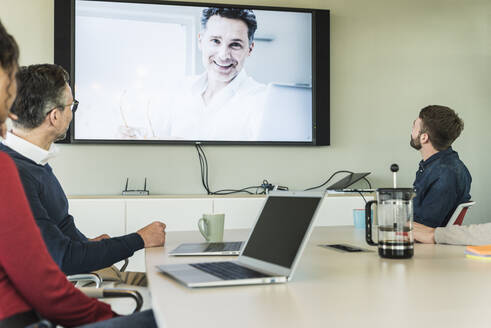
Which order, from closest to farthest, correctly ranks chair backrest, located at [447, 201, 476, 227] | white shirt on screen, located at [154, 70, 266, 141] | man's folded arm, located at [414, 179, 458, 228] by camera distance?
chair backrest, located at [447, 201, 476, 227], man's folded arm, located at [414, 179, 458, 228], white shirt on screen, located at [154, 70, 266, 141]

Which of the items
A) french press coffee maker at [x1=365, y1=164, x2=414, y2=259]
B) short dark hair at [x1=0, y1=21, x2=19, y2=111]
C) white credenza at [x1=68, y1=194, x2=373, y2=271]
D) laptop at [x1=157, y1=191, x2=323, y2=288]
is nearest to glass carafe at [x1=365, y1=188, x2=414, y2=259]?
french press coffee maker at [x1=365, y1=164, x2=414, y2=259]

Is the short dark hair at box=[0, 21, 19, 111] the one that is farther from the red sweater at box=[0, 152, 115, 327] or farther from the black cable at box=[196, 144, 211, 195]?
the black cable at box=[196, 144, 211, 195]

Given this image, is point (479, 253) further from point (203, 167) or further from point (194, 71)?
point (194, 71)

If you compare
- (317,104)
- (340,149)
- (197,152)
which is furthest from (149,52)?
(340,149)

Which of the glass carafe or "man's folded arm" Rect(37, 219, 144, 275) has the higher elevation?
the glass carafe

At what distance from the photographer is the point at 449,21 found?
436 cm

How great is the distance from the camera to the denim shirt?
8.13 ft

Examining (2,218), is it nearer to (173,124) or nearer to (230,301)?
(230,301)

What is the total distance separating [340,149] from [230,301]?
327 centimetres

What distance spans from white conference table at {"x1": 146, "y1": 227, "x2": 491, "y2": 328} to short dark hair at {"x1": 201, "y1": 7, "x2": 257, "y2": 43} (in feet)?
8.99

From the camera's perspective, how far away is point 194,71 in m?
3.81

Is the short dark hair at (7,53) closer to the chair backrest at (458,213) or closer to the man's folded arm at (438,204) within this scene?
the chair backrest at (458,213)

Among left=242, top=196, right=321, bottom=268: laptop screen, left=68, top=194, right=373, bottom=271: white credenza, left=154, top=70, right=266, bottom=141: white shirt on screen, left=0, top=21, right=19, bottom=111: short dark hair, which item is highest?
left=154, top=70, right=266, bottom=141: white shirt on screen

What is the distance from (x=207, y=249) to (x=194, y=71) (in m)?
2.41
